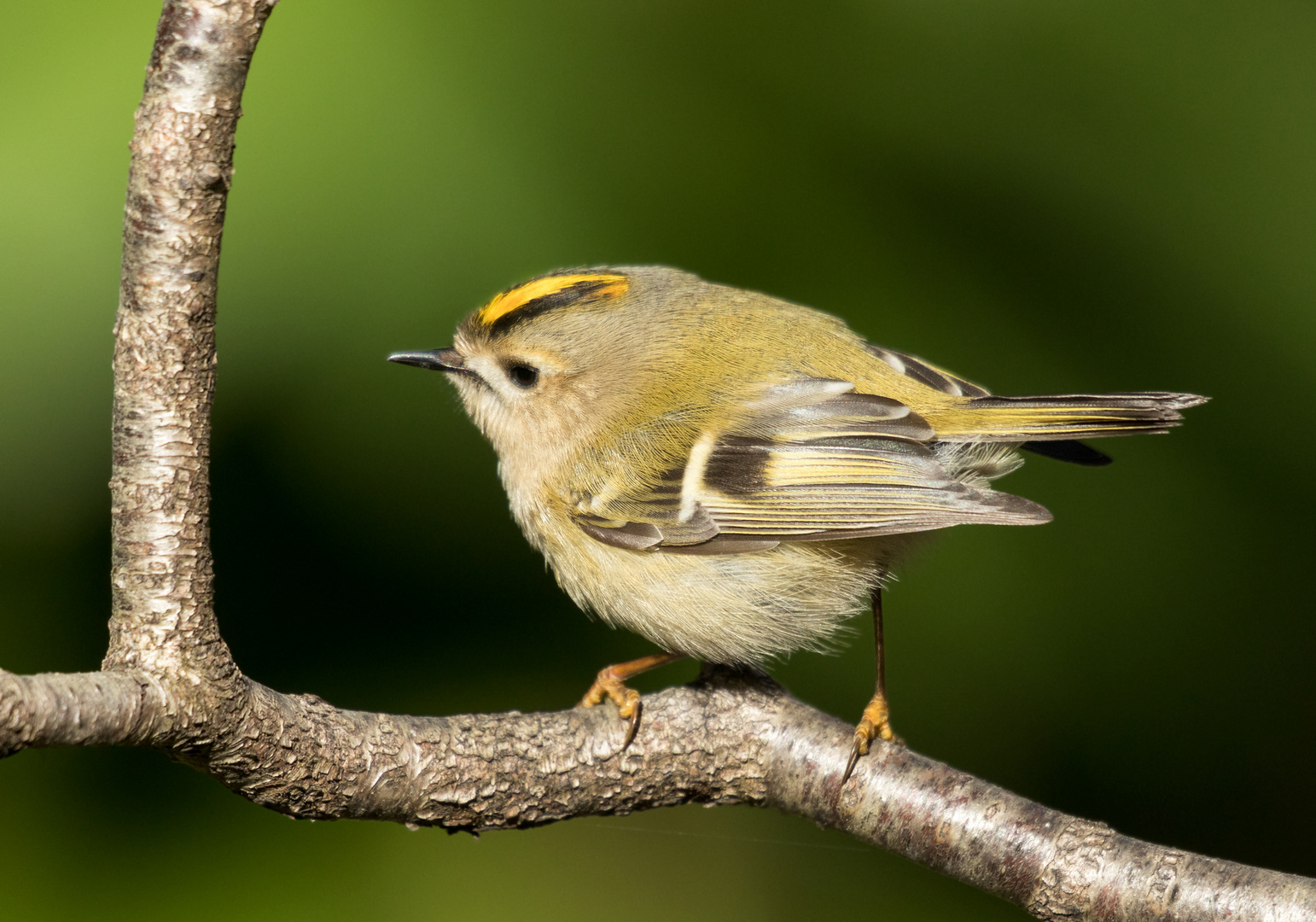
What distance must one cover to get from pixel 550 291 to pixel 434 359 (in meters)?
0.25

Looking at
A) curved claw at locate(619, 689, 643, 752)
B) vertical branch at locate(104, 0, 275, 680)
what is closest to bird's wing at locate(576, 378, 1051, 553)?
curved claw at locate(619, 689, 643, 752)

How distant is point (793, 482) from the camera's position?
2070mm

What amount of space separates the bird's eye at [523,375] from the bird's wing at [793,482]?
31 centimetres

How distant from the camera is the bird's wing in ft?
6.50

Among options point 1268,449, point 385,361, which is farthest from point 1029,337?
point 385,361

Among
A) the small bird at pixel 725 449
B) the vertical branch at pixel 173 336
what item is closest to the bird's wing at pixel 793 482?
the small bird at pixel 725 449

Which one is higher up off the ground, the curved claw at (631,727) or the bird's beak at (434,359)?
the bird's beak at (434,359)

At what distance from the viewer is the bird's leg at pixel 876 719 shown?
1.87 metres

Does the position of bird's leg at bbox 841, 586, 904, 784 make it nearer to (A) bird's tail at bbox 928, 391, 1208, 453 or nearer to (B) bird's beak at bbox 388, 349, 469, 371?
(A) bird's tail at bbox 928, 391, 1208, 453

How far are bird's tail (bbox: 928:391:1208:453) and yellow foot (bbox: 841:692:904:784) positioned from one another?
1.60 ft

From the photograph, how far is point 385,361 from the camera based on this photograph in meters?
2.17

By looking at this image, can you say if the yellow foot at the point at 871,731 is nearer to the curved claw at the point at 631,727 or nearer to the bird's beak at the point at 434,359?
the curved claw at the point at 631,727

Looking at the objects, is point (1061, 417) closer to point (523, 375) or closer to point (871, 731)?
point (871, 731)

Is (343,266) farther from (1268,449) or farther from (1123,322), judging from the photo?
(1268,449)
